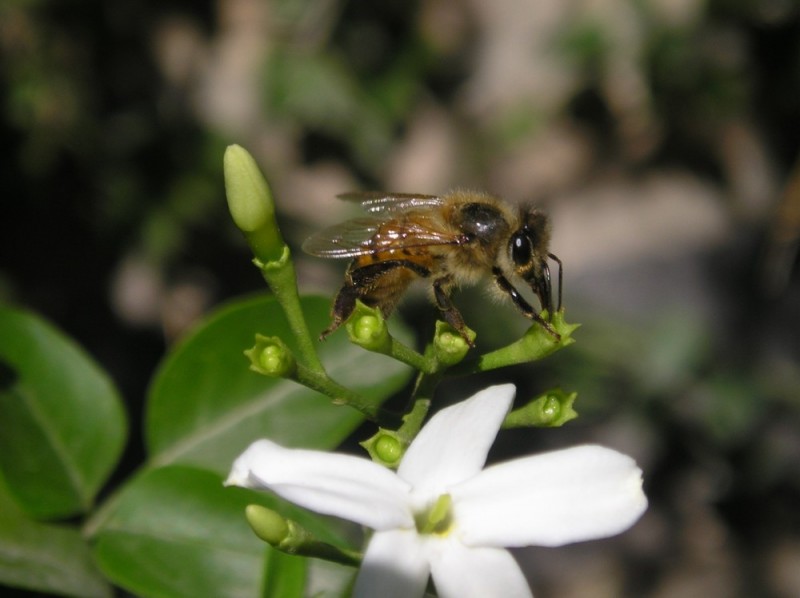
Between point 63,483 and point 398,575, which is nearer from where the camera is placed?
point 398,575

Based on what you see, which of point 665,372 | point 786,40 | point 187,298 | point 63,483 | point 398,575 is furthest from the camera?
point 786,40

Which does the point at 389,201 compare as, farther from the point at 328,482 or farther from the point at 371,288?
the point at 328,482

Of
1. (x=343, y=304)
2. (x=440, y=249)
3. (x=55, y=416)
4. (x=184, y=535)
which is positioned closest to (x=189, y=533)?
(x=184, y=535)

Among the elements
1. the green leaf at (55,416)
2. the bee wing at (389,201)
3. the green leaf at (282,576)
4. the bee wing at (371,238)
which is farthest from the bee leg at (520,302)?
the green leaf at (55,416)

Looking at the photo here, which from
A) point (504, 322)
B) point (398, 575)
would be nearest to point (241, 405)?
point (398, 575)

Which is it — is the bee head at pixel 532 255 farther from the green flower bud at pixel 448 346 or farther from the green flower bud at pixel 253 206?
the green flower bud at pixel 253 206

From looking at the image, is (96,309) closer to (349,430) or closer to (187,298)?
(187,298)
